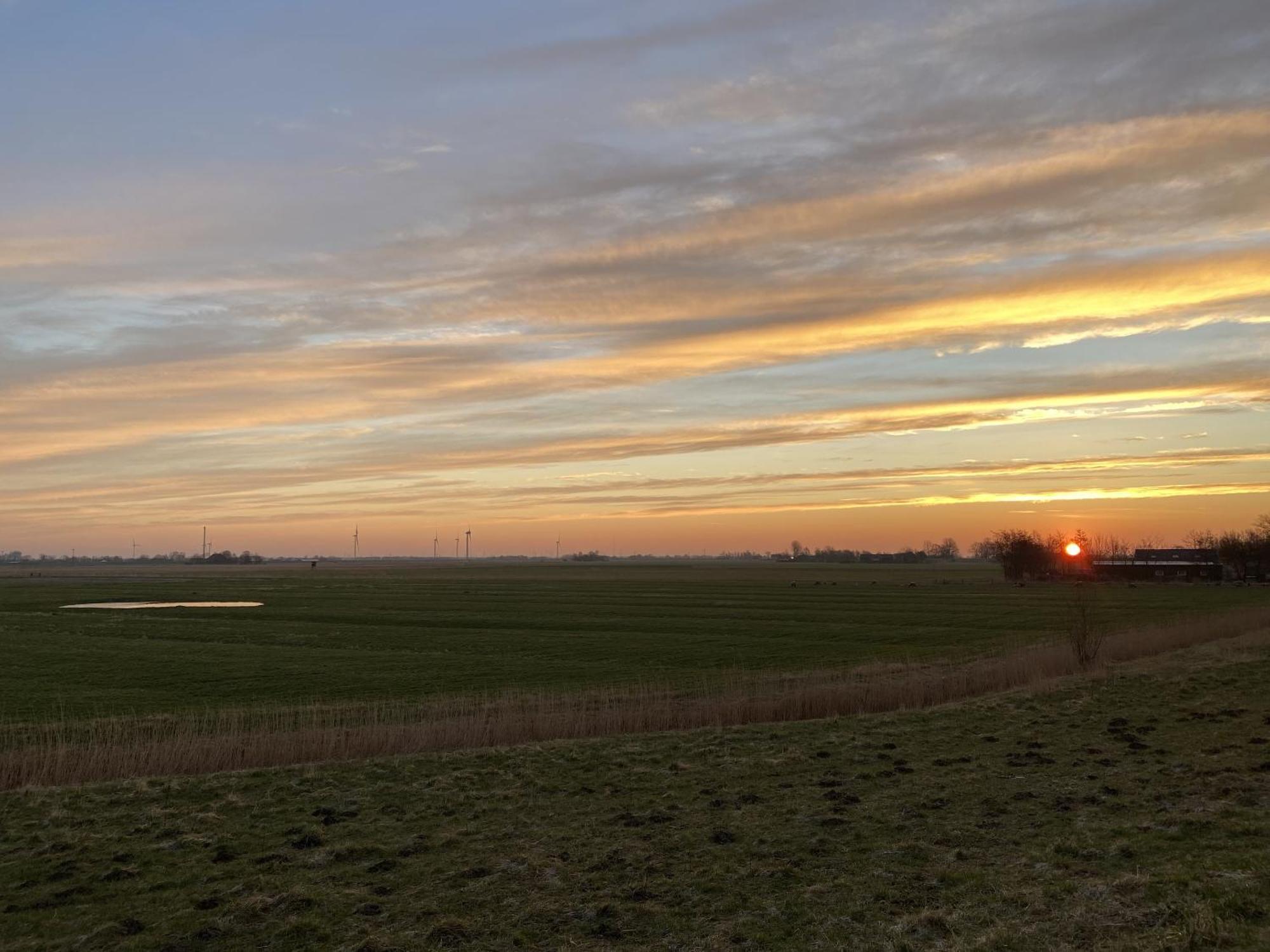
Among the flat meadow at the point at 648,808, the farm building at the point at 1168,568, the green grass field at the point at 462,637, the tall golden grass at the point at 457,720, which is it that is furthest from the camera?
the farm building at the point at 1168,568

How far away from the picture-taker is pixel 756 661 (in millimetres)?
46406

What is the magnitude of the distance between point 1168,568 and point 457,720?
17733 cm

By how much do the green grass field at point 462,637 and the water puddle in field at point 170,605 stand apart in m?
2.99

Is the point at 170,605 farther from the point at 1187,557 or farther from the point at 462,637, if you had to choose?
the point at 1187,557

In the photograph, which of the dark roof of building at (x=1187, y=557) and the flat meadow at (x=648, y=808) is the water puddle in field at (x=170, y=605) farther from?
the dark roof of building at (x=1187, y=557)

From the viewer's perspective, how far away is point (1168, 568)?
6713 inches

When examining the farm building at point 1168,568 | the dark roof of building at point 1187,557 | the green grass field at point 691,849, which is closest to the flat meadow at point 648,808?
the green grass field at point 691,849

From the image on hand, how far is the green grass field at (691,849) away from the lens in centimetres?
930

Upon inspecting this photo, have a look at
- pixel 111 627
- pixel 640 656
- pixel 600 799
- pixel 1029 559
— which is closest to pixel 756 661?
pixel 640 656

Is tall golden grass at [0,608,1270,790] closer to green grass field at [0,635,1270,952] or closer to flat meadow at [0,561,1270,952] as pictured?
flat meadow at [0,561,1270,952]

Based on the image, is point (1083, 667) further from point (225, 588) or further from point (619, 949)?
point (225, 588)

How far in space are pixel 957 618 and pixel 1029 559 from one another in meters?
105

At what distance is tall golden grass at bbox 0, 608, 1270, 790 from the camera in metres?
20.5

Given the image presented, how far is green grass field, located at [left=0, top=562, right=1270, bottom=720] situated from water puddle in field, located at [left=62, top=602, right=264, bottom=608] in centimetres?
299
